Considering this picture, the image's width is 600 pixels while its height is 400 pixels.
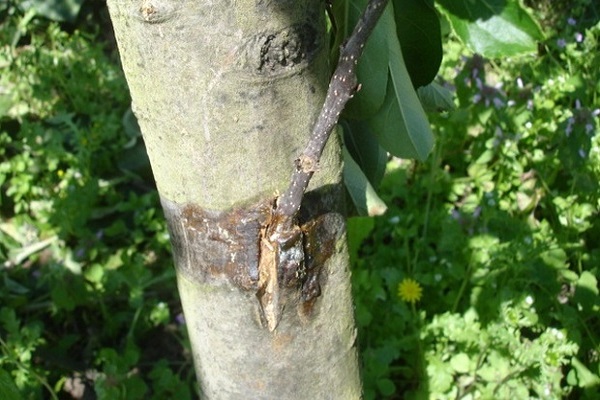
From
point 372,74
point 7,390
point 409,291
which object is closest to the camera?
point 372,74

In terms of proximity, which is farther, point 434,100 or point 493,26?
point 434,100

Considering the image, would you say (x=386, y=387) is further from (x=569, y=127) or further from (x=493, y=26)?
(x=493, y=26)

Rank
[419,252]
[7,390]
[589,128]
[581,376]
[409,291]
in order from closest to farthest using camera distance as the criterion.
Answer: [7,390] → [581,376] → [409,291] → [589,128] → [419,252]

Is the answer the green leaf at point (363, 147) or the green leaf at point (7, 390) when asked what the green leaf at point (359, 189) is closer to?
the green leaf at point (363, 147)

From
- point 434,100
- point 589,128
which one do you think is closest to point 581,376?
point 589,128

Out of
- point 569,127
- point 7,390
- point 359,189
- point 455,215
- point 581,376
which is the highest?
point 359,189
